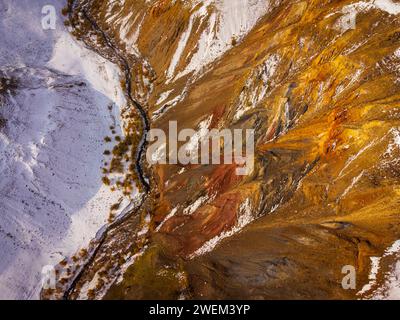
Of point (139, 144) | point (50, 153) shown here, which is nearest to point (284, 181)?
point (139, 144)

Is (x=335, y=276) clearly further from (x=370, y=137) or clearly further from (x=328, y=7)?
(x=328, y=7)
